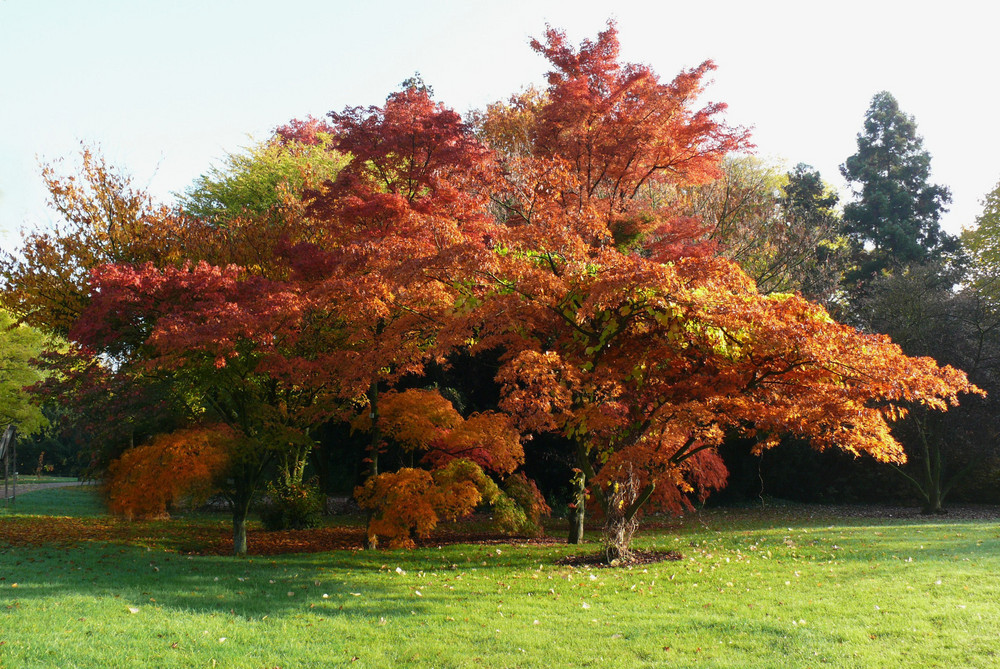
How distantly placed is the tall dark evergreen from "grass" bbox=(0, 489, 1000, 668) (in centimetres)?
1998

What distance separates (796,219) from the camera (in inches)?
770

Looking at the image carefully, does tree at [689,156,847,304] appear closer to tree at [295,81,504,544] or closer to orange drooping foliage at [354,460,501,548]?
tree at [295,81,504,544]

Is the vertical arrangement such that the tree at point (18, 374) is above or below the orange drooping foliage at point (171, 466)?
above

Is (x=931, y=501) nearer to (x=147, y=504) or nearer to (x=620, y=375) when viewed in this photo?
(x=620, y=375)

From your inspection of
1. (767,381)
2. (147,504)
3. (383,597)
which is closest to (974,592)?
(767,381)

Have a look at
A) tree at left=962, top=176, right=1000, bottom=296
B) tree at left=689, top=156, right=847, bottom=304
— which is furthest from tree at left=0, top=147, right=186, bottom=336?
tree at left=962, top=176, right=1000, bottom=296

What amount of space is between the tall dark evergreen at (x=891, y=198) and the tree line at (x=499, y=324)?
7448 millimetres

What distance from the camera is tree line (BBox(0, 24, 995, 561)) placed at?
786 cm

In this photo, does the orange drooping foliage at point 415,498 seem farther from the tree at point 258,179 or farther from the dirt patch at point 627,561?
the tree at point 258,179

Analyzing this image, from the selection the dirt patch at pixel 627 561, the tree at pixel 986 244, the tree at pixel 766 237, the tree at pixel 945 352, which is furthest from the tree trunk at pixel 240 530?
the tree at pixel 986 244

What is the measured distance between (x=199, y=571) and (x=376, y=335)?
436cm

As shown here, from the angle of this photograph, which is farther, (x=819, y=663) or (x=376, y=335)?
(x=376, y=335)

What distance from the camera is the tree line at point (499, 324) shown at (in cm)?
786

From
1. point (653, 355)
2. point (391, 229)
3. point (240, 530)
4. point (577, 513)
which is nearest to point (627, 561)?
point (653, 355)
